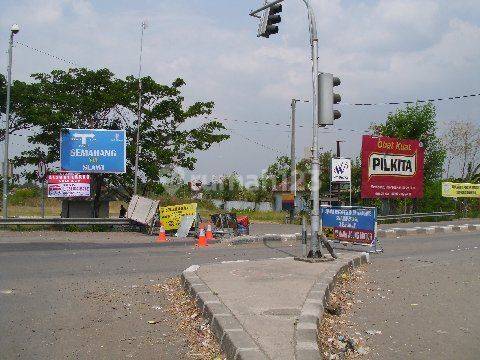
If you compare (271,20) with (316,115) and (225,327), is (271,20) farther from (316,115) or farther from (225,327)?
(225,327)

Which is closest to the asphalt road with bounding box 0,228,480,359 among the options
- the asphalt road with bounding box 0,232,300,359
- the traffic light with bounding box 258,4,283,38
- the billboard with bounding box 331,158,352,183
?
the asphalt road with bounding box 0,232,300,359

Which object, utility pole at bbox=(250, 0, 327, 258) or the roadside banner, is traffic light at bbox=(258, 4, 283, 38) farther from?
the roadside banner

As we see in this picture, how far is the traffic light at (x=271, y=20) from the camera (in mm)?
13625

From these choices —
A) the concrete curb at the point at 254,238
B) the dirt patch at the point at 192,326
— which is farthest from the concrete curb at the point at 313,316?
the concrete curb at the point at 254,238

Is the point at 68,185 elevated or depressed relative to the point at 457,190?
depressed

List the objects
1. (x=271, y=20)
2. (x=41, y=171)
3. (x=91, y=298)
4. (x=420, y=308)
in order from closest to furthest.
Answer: (x=420, y=308)
(x=91, y=298)
(x=271, y=20)
(x=41, y=171)

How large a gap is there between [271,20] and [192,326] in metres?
8.97

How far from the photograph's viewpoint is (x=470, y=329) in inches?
267

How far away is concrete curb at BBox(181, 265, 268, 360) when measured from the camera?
497 cm

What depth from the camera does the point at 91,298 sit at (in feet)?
28.7

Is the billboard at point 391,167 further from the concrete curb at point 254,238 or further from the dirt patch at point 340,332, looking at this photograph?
the dirt patch at point 340,332

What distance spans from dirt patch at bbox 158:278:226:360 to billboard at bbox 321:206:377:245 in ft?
23.4

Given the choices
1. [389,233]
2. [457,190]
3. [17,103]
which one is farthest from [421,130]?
[17,103]

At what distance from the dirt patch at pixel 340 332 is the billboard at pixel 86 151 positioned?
59.4ft
